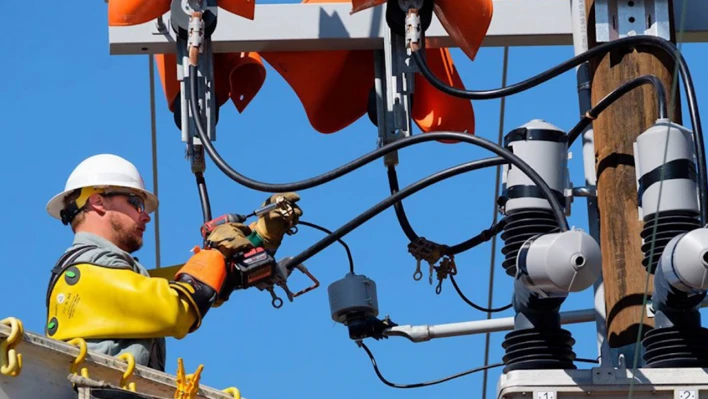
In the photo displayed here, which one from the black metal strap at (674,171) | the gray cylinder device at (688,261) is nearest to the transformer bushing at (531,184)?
the black metal strap at (674,171)

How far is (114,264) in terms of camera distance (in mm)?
6641

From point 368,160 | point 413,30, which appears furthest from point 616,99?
point 413,30

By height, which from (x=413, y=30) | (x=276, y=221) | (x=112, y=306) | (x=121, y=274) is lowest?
(x=112, y=306)

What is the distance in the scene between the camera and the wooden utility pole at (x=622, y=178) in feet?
21.3

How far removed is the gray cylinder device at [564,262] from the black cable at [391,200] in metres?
0.91

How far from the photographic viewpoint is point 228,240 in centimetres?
696

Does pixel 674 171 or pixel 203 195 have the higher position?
pixel 203 195

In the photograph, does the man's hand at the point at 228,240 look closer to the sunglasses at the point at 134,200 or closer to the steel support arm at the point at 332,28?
the sunglasses at the point at 134,200

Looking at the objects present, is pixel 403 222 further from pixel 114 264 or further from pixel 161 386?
pixel 161 386

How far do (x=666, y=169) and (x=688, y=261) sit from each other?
63cm

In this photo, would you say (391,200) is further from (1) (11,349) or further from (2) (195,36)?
(1) (11,349)

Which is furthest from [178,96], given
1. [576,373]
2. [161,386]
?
[576,373]

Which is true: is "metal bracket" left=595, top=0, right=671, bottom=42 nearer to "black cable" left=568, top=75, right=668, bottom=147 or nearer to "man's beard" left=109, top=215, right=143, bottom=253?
"black cable" left=568, top=75, right=668, bottom=147

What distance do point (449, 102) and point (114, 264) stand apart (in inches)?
100
